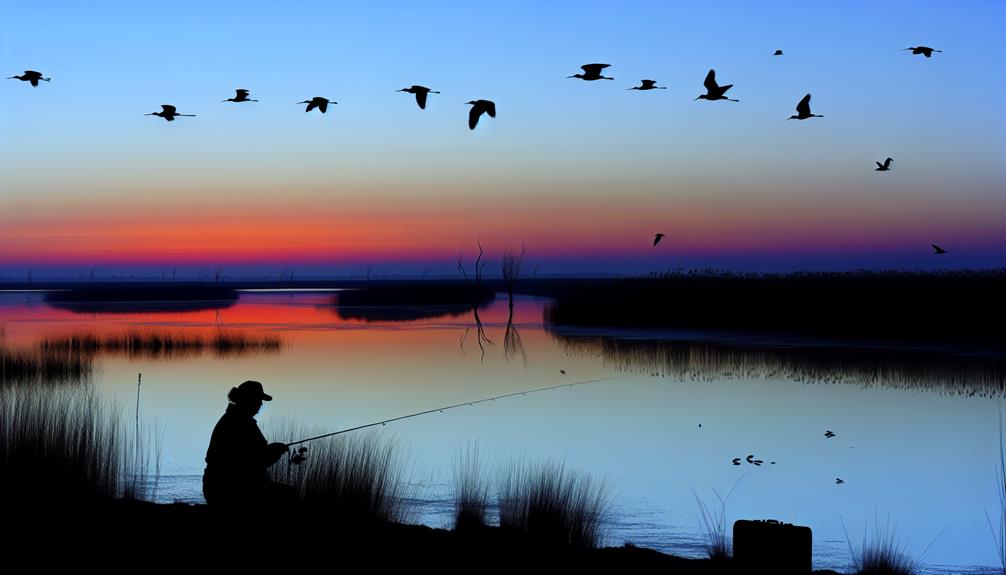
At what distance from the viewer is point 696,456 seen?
55.0 ft

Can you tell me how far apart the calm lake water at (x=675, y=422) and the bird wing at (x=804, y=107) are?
16.0 feet

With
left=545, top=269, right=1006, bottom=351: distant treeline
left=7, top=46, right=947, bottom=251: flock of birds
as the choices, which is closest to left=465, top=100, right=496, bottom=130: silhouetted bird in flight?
left=7, top=46, right=947, bottom=251: flock of birds

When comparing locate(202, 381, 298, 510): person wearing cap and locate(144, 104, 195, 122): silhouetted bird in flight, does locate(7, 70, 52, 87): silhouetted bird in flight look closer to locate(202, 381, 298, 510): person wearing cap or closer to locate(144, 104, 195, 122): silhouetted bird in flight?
locate(144, 104, 195, 122): silhouetted bird in flight

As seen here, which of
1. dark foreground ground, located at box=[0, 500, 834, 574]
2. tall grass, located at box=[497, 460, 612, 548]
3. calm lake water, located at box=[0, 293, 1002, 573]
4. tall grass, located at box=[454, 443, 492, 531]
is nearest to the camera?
dark foreground ground, located at box=[0, 500, 834, 574]

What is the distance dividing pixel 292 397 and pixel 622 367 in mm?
9979

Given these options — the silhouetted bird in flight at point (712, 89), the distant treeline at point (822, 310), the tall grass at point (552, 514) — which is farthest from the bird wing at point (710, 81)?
the distant treeline at point (822, 310)

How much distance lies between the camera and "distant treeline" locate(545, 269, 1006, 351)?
3675cm

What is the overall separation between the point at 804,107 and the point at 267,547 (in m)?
8.46

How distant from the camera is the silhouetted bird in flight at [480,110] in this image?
1092 cm

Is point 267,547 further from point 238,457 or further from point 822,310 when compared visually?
point 822,310

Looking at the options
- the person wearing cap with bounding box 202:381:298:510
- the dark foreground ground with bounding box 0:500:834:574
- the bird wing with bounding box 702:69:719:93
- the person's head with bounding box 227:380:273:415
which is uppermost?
the bird wing with bounding box 702:69:719:93

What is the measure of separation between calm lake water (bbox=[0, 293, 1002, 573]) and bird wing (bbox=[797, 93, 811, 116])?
16.0ft

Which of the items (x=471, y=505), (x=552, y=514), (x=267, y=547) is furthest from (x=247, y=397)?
(x=471, y=505)

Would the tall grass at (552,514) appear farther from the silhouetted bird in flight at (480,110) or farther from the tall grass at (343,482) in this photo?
the silhouetted bird in flight at (480,110)
